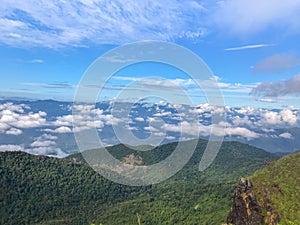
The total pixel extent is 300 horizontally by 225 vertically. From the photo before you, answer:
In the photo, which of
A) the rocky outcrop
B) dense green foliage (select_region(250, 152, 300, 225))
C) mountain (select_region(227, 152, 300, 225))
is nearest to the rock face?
mountain (select_region(227, 152, 300, 225))

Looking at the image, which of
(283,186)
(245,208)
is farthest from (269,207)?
(283,186)

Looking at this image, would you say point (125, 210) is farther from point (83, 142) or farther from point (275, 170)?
point (83, 142)

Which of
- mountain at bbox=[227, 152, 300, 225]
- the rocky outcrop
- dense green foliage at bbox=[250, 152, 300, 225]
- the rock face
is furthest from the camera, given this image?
dense green foliage at bbox=[250, 152, 300, 225]

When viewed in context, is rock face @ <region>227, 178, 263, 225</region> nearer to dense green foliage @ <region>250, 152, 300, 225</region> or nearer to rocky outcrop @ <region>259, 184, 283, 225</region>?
rocky outcrop @ <region>259, 184, 283, 225</region>

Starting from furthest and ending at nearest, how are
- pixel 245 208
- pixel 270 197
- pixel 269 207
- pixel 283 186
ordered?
pixel 283 186 < pixel 270 197 < pixel 269 207 < pixel 245 208

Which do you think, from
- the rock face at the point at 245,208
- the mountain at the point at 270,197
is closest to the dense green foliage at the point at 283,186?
the mountain at the point at 270,197

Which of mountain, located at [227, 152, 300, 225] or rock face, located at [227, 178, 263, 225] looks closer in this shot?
rock face, located at [227, 178, 263, 225]

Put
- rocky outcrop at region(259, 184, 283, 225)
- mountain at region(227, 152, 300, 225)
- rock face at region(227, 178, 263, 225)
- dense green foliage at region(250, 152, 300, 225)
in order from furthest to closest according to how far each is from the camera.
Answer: dense green foliage at region(250, 152, 300, 225) → mountain at region(227, 152, 300, 225) → rocky outcrop at region(259, 184, 283, 225) → rock face at region(227, 178, 263, 225)

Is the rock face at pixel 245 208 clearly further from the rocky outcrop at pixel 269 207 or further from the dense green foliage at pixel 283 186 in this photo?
the dense green foliage at pixel 283 186

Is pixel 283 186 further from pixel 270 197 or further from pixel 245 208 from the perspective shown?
pixel 245 208
